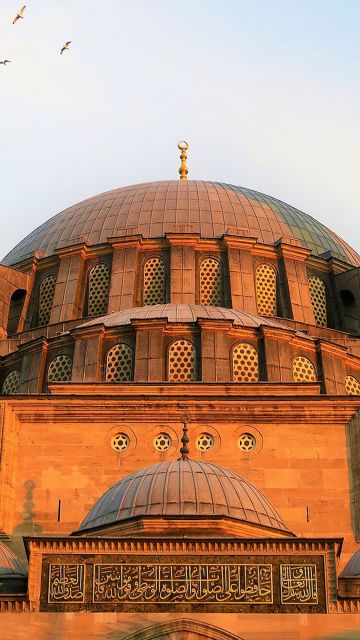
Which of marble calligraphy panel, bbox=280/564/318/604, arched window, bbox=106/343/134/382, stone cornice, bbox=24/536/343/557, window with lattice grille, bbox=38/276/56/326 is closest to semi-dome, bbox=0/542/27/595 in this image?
stone cornice, bbox=24/536/343/557

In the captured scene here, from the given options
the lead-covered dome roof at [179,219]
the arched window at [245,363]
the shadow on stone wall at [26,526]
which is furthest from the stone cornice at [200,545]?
the lead-covered dome roof at [179,219]

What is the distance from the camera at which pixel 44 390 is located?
115 ft

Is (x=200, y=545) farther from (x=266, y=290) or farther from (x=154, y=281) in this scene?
(x=266, y=290)

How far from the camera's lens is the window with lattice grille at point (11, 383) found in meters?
36.2

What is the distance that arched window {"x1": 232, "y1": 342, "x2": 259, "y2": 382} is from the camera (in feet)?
113

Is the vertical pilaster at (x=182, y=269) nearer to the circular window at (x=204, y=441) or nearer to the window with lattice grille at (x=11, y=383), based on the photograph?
the window with lattice grille at (x=11, y=383)

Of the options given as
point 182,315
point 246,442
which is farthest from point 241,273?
point 246,442

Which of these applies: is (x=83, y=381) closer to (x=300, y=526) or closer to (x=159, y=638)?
(x=300, y=526)

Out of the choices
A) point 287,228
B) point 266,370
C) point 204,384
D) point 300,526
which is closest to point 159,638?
point 300,526

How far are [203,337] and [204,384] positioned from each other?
2.32 m

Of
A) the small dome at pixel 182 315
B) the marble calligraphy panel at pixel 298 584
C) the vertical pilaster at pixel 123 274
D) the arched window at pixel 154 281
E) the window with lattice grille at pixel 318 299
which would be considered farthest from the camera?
the window with lattice grille at pixel 318 299

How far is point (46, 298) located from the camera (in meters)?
42.1

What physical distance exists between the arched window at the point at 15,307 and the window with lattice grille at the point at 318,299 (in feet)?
31.5

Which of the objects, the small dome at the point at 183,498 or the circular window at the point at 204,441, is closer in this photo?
the small dome at the point at 183,498
